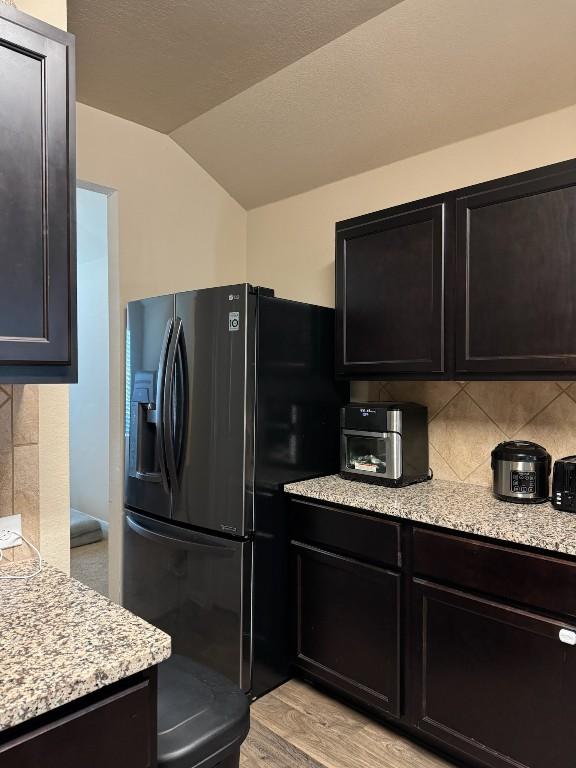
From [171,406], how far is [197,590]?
33.0 inches

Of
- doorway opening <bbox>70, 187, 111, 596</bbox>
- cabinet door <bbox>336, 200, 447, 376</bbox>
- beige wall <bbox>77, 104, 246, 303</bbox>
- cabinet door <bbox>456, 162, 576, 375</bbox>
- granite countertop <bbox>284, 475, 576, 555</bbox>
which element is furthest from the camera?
doorway opening <bbox>70, 187, 111, 596</bbox>

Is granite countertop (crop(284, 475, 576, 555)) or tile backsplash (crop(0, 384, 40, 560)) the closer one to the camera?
tile backsplash (crop(0, 384, 40, 560))

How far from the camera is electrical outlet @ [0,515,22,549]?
1486 millimetres

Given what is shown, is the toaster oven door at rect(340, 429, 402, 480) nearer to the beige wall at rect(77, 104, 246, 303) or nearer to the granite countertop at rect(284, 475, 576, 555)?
the granite countertop at rect(284, 475, 576, 555)

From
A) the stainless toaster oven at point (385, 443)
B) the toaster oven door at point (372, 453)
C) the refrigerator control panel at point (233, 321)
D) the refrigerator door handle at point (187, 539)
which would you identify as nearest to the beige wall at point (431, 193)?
the stainless toaster oven at point (385, 443)

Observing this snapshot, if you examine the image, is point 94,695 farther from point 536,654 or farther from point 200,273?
point 200,273

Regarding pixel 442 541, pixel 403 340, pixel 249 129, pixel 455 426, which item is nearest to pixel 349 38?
pixel 249 129

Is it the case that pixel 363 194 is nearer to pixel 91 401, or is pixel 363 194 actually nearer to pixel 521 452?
pixel 521 452

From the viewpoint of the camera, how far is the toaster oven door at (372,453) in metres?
2.40

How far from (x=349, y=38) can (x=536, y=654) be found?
2.38m

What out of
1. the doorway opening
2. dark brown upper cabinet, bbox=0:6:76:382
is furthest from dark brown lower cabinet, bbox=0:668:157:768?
the doorway opening

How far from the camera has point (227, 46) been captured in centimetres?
234

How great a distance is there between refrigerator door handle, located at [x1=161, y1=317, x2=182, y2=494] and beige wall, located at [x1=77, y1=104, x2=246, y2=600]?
57 centimetres

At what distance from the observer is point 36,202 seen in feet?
3.95
